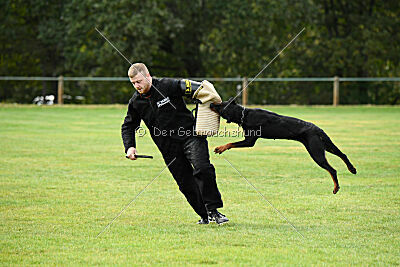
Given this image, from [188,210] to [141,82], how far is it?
191 cm

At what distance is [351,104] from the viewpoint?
97.2 feet

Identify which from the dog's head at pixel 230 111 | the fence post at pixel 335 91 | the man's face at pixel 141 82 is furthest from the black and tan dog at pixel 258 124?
the fence post at pixel 335 91

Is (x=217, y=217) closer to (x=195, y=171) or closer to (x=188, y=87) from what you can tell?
(x=195, y=171)

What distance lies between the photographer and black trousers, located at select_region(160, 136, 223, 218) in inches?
267

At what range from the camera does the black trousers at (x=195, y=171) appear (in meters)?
6.78

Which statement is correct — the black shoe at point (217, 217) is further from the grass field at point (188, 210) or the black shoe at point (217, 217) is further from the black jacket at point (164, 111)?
the black jacket at point (164, 111)

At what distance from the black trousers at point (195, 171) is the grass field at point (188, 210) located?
26 cm

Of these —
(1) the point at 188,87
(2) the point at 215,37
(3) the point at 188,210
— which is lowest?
(3) the point at 188,210

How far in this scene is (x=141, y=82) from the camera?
6574mm

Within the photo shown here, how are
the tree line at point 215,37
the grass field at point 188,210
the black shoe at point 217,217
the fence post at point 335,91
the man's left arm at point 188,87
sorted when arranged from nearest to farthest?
the grass field at point 188,210
the man's left arm at point 188,87
the black shoe at point 217,217
the fence post at point 335,91
the tree line at point 215,37

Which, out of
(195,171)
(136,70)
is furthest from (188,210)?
(136,70)

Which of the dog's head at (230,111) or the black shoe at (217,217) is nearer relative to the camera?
the dog's head at (230,111)

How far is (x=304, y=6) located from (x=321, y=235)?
95.7 ft

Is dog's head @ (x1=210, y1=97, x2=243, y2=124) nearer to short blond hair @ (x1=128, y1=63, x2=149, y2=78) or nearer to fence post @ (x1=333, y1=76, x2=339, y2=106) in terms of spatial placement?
short blond hair @ (x1=128, y1=63, x2=149, y2=78)
